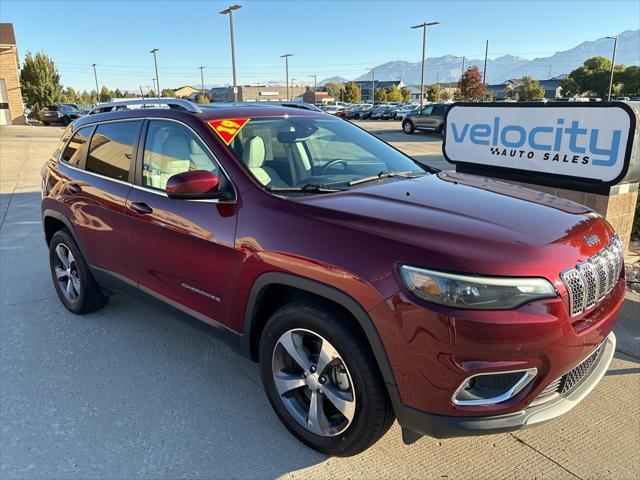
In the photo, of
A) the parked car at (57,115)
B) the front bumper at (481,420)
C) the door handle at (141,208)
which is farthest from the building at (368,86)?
the front bumper at (481,420)

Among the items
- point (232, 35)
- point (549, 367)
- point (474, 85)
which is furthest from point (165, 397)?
point (474, 85)

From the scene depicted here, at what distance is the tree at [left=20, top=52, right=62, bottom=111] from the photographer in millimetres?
43750

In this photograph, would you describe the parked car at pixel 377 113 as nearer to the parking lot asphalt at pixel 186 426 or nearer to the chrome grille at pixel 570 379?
the parking lot asphalt at pixel 186 426

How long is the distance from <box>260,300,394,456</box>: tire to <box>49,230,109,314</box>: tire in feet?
7.16

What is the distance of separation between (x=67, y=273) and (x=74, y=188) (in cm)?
82

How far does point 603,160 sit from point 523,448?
10.2ft

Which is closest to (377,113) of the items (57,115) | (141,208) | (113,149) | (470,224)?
(57,115)

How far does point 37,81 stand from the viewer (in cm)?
4397

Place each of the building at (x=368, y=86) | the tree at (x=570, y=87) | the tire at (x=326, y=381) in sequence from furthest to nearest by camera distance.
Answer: the building at (x=368, y=86), the tree at (x=570, y=87), the tire at (x=326, y=381)

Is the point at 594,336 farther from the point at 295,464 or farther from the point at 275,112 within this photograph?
the point at 275,112

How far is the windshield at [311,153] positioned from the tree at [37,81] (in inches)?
1907

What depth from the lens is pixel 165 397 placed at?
324 cm

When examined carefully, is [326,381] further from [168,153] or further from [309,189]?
[168,153]

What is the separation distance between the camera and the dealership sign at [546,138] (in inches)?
181
